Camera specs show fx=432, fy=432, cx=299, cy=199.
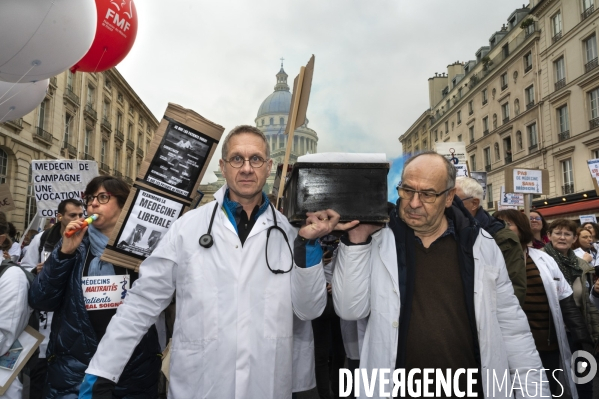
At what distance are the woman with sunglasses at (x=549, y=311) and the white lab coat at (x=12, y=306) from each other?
3774 mm

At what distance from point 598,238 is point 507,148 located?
1097 inches

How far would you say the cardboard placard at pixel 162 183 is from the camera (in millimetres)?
2541

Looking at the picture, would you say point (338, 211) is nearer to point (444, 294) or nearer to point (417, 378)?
point (444, 294)

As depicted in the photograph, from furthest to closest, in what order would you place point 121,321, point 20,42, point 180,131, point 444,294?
point 20,42, point 180,131, point 444,294, point 121,321

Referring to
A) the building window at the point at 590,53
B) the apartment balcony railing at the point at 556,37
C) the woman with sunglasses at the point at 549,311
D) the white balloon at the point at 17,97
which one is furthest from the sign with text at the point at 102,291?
the apartment balcony railing at the point at 556,37

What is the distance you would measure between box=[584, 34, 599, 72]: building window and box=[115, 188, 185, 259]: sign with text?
2637 cm

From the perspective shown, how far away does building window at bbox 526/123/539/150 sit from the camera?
28.3 m

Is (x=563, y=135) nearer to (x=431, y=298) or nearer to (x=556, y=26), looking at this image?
(x=556, y=26)

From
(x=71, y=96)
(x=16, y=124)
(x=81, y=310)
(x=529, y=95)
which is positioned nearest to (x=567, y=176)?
(x=529, y=95)

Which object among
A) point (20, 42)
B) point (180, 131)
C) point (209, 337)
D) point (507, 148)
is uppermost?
point (507, 148)

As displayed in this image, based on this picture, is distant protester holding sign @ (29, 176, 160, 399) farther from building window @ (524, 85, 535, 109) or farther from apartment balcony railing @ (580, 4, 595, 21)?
building window @ (524, 85, 535, 109)

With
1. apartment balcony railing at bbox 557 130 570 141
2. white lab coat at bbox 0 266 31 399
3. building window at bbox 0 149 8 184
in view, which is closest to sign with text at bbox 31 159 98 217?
white lab coat at bbox 0 266 31 399

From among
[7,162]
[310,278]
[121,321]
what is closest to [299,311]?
[310,278]

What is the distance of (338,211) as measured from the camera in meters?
2.11
